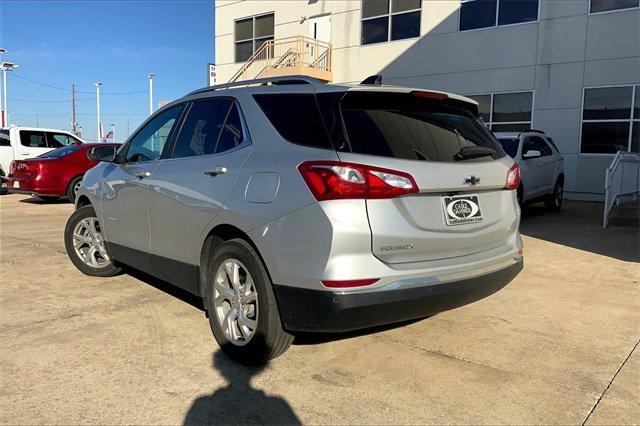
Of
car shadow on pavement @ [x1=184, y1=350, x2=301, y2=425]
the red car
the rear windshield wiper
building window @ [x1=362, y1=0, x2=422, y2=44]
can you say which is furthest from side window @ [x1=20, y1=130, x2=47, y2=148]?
the rear windshield wiper

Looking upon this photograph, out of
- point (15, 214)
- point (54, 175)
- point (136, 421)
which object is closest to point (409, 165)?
point (136, 421)

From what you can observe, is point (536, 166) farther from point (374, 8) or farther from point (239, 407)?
point (374, 8)

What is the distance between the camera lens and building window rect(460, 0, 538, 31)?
1433 cm

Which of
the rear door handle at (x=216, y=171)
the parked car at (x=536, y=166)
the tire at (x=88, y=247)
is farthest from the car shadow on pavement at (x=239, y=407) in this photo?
the parked car at (x=536, y=166)

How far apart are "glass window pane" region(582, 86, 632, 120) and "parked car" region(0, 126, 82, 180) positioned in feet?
50.3

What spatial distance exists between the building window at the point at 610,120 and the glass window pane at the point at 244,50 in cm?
1232

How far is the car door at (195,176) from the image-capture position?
351 cm

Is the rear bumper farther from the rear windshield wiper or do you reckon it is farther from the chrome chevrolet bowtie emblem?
the rear windshield wiper

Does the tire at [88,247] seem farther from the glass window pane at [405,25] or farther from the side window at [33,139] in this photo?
the glass window pane at [405,25]

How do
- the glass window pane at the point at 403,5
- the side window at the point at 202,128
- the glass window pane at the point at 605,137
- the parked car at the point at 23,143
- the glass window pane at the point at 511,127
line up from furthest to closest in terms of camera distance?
the glass window pane at the point at 403,5 → the parked car at the point at 23,143 → the glass window pane at the point at 511,127 → the glass window pane at the point at 605,137 → the side window at the point at 202,128

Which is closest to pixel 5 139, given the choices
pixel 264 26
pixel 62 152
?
pixel 62 152

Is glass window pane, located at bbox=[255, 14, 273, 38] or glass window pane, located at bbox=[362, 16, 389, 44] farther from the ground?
glass window pane, located at bbox=[255, 14, 273, 38]

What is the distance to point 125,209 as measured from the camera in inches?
183

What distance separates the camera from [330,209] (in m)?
2.79
